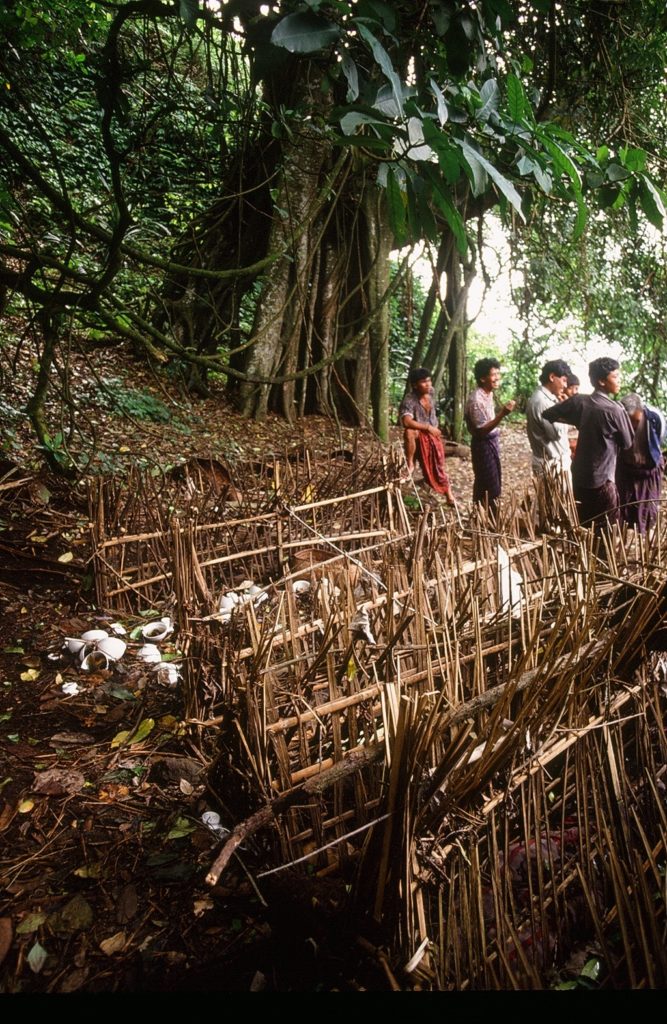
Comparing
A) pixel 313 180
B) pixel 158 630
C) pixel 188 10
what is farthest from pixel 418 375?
pixel 188 10

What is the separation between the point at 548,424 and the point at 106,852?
354cm

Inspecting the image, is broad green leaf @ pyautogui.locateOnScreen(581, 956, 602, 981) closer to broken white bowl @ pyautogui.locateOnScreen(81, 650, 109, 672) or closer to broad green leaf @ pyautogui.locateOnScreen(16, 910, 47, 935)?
broad green leaf @ pyautogui.locateOnScreen(16, 910, 47, 935)

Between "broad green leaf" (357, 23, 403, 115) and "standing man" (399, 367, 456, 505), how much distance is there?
393cm

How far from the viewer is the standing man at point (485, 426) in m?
4.86

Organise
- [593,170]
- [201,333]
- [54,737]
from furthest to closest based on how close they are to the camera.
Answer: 1. [201,333]
2. [54,737]
3. [593,170]

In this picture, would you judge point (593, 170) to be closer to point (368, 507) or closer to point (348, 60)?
point (348, 60)

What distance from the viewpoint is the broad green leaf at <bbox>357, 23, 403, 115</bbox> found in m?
1.39

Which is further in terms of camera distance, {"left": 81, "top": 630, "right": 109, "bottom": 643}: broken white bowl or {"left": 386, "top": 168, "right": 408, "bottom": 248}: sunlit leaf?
{"left": 81, "top": 630, "right": 109, "bottom": 643}: broken white bowl

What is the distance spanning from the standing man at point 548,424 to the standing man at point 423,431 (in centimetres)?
110

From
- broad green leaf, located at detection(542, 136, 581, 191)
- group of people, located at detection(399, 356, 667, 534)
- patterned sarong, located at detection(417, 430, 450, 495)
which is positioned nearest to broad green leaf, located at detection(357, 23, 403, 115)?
broad green leaf, located at detection(542, 136, 581, 191)

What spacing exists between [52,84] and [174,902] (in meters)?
8.61

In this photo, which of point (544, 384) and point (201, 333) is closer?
point (544, 384)

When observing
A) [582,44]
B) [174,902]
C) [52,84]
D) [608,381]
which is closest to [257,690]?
[174,902]

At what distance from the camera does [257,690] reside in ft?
5.49
